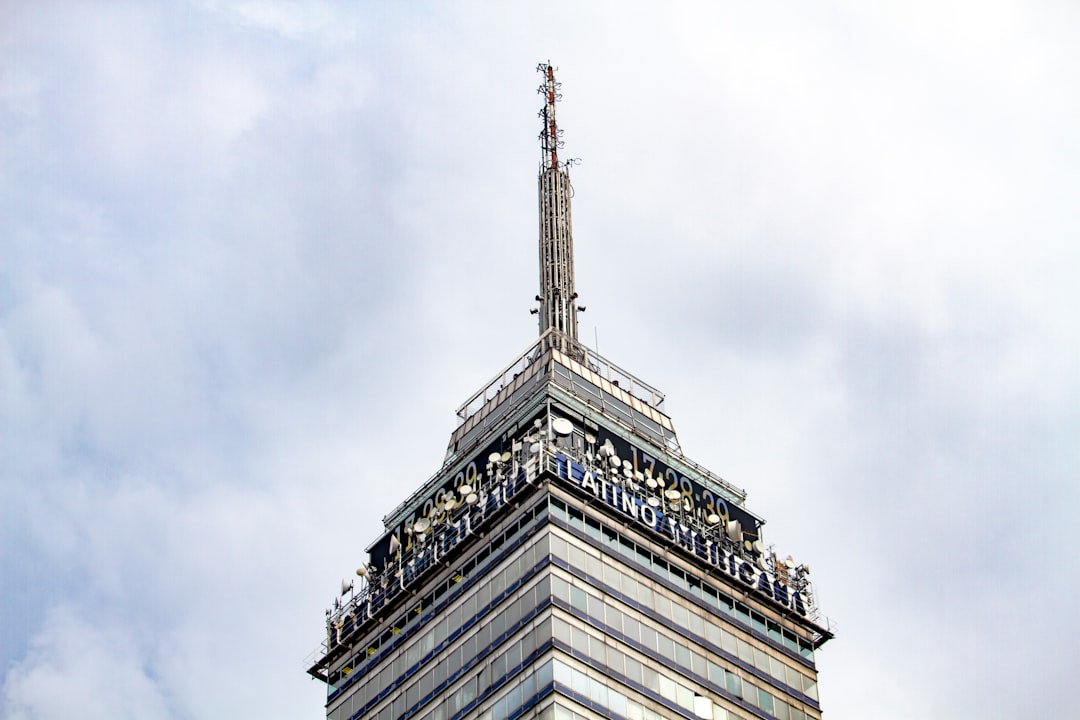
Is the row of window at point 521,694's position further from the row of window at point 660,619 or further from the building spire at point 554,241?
the building spire at point 554,241

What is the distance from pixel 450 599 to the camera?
4897 inches

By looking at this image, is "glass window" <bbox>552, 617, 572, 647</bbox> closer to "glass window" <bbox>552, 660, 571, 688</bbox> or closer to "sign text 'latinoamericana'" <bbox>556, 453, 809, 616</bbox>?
"glass window" <bbox>552, 660, 571, 688</bbox>

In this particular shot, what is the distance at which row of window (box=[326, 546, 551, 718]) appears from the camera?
384ft

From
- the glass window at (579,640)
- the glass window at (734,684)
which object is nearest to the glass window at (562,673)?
the glass window at (579,640)

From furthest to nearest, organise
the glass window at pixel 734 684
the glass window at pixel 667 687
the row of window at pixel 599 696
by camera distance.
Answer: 1. the glass window at pixel 734 684
2. the glass window at pixel 667 687
3. the row of window at pixel 599 696

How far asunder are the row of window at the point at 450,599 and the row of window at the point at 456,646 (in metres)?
0.29

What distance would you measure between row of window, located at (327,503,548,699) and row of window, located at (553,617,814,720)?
689 centimetres

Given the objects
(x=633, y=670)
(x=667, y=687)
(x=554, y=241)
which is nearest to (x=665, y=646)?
(x=667, y=687)

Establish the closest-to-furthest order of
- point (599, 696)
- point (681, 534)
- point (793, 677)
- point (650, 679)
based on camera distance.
→ point (599, 696) < point (650, 679) < point (793, 677) < point (681, 534)

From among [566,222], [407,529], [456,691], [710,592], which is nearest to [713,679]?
[710,592]

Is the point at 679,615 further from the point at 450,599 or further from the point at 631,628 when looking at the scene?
the point at 450,599

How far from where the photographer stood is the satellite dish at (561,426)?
13088 centimetres

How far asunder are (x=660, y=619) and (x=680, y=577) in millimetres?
5251

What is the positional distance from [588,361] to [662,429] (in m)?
8.06
